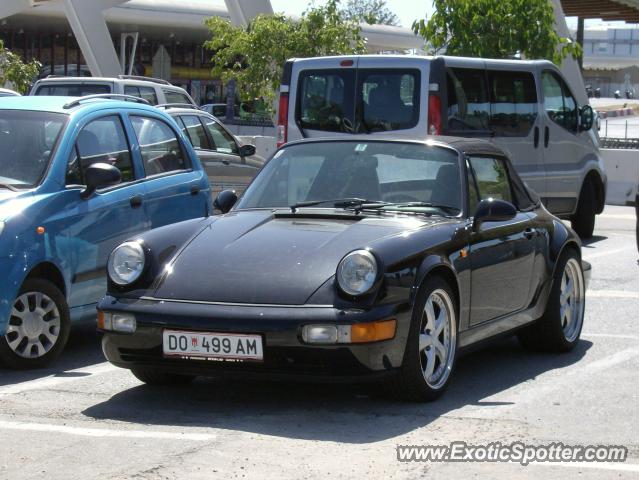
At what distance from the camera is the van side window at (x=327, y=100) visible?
45.8 ft

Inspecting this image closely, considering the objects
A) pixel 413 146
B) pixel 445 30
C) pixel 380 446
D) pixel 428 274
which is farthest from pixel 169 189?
pixel 445 30

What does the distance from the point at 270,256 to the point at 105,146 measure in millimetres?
2800

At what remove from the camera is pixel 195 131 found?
16.9m

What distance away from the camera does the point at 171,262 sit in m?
7.13

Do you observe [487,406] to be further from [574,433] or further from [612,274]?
[612,274]

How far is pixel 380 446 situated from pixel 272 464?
0.60m

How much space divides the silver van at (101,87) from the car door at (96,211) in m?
9.41

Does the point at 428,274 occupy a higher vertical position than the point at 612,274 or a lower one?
higher

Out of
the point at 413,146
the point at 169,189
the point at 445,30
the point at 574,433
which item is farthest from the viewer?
the point at 445,30

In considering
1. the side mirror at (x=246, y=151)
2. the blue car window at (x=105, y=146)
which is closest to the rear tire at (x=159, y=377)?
the blue car window at (x=105, y=146)

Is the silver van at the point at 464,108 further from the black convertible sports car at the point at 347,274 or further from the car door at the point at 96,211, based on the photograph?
the black convertible sports car at the point at 347,274

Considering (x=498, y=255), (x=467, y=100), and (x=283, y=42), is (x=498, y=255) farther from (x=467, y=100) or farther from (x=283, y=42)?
(x=283, y=42)

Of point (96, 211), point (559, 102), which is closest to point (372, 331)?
point (96, 211)

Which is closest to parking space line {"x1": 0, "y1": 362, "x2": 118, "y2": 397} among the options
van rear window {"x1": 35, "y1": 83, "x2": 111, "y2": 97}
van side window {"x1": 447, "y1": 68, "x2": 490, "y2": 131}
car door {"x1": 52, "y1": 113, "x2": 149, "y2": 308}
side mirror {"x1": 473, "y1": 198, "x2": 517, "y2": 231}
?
car door {"x1": 52, "y1": 113, "x2": 149, "y2": 308}
